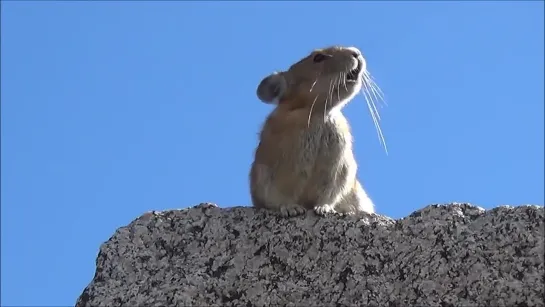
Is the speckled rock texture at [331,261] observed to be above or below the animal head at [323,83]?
below

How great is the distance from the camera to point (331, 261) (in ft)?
17.9

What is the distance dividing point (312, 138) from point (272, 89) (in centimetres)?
117

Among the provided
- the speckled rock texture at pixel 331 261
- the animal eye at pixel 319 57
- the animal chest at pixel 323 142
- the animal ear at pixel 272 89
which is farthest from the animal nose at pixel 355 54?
the speckled rock texture at pixel 331 261

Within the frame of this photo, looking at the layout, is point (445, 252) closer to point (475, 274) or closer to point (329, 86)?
point (475, 274)

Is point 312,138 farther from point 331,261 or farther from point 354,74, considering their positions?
point 331,261

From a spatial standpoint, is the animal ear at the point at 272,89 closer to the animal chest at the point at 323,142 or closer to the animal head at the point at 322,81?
the animal head at the point at 322,81

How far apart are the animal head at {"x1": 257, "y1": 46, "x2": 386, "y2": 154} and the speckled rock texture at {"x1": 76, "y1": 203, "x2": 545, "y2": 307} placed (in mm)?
3195

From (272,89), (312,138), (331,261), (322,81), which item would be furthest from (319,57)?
(331,261)

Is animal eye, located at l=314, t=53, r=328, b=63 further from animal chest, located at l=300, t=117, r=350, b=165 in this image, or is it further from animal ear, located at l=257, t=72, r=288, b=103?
animal chest, located at l=300, t=117, r=350, b=165

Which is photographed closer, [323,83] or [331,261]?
Result: [331,261]

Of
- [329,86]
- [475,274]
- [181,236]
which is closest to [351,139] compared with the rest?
[329,86]

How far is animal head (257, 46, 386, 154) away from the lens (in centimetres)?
907

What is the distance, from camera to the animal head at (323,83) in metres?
9.07

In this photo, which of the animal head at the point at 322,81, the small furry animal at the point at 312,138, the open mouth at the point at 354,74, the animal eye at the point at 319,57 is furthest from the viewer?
the animal eye at the point at 319,57
